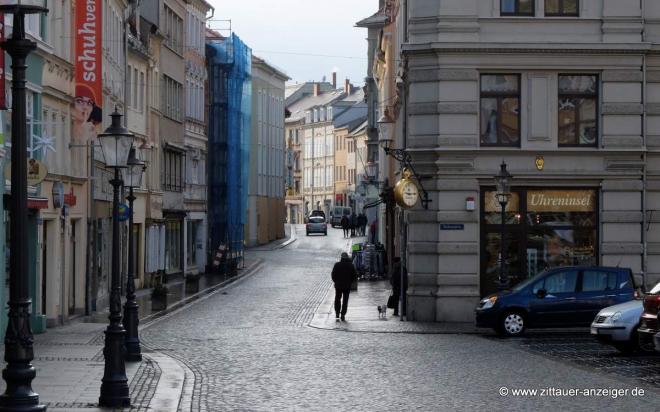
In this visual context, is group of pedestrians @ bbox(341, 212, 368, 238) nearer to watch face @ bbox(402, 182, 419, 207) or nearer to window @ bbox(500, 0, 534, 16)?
window @ bbox(500, 0, 534, 16)

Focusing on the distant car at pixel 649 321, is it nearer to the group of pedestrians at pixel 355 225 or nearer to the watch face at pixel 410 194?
the watch face at pixel 410 194

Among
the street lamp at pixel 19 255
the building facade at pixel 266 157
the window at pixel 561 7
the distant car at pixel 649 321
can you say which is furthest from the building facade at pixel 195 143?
the street lamp at pixel 19 255

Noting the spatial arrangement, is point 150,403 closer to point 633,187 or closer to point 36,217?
point 36,217

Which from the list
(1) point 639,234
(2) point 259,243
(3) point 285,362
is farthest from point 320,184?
(3) point 285,362

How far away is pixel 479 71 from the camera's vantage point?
35.2m

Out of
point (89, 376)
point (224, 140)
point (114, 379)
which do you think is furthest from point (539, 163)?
point (224, 140)

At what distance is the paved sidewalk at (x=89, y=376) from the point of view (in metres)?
17.8

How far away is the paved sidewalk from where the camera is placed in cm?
1782

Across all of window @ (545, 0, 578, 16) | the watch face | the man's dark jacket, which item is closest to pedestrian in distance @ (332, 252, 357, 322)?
the man's dark jacket

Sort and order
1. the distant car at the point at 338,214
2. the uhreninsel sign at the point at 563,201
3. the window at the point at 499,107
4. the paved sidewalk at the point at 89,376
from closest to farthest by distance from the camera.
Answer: the paved sidewalk at the point at 89,376
the window at the point at 499,107
the uhreninsel sign at the point at 563,201
the distant car at the point at 338,214

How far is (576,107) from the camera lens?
117 feet

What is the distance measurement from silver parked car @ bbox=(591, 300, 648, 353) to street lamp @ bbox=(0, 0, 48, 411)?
46.4ft

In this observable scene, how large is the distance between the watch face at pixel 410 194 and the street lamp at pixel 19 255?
22.5 meters

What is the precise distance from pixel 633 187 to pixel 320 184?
441ft
